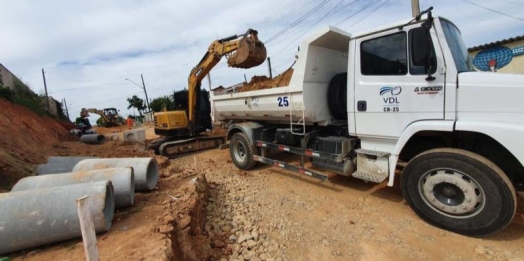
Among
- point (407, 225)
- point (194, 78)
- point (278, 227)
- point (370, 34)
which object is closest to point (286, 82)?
point (370, 34)

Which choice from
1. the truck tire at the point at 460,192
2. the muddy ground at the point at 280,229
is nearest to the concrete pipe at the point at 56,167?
the muddy ground at the point at 280,229

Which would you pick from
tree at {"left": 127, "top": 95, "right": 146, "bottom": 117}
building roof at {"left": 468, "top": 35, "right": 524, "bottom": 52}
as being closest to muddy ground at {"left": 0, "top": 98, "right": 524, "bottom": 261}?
building roof at {"left": 468, "top": 35, "right": 524, "bottom": 52}

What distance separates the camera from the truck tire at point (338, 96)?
5344mm

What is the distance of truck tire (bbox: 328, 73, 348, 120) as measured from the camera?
17.5 feet

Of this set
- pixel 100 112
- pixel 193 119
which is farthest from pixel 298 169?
pixel 100 112

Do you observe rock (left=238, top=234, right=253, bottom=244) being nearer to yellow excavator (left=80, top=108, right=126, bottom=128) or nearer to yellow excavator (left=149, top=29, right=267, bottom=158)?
yellow excavator (left=149, top=29, right=267, bottom=158)

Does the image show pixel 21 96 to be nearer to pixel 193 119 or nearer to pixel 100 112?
pixel 100 112

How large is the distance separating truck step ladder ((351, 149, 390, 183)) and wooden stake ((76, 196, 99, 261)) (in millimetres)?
3767

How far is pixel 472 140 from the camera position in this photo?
3859 millimetres

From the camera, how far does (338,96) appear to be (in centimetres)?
537

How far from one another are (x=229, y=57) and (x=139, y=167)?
14.2ft

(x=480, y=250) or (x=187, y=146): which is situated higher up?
(x=187, y=146)

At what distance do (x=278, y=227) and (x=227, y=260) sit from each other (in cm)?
100

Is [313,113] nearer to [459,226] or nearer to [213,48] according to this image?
[459,226]
